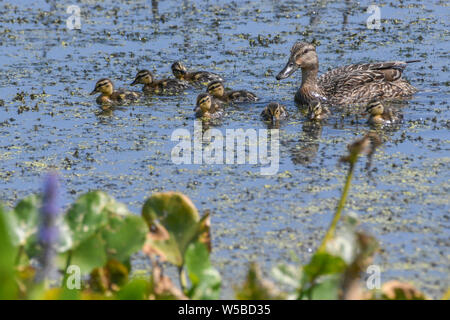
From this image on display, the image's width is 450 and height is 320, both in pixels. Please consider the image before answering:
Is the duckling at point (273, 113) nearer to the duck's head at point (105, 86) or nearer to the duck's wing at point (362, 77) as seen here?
the duck's wing at point (362, 77)

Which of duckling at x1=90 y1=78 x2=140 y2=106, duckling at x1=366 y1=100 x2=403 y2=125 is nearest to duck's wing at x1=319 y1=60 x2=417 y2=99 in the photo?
duckling at x1=366 y1=100 x2=403 y2=125

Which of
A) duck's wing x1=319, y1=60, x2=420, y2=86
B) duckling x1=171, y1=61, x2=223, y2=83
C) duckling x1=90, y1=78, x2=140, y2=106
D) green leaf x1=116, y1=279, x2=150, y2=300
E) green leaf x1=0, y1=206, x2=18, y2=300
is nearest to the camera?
green leaf x1=0, y1=206, x2=18, y2=300

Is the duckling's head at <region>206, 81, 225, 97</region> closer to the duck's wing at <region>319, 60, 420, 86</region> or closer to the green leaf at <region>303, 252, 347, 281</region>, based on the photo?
the duck's wing at <region>319, 60, 420, 86</region>

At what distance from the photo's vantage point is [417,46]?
11336mm

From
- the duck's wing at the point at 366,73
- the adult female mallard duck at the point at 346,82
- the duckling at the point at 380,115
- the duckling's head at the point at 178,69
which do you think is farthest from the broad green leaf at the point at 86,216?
the duckling's head at the point at 178,69

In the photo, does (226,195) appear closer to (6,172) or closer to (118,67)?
(6,172)

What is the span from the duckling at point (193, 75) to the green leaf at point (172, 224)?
263 inches

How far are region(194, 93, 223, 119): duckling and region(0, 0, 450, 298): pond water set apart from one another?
138 mm

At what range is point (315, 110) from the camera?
28.8ft

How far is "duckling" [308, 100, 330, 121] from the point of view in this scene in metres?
8.79

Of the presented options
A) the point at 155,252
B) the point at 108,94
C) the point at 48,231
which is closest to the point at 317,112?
the point at 108,94

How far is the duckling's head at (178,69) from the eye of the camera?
401 inches

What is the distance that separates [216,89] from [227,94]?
0.13 meters
